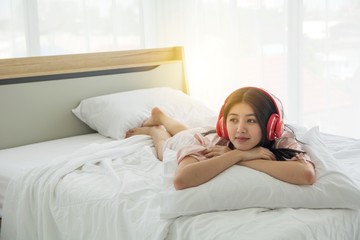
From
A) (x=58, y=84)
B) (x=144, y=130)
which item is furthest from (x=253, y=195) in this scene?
(x=58, y=84)

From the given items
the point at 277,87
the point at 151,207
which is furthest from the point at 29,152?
the point at 277,87

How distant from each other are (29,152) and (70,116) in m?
0.44

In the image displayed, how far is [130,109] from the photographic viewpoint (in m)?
2.90

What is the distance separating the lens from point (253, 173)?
167 centimetres

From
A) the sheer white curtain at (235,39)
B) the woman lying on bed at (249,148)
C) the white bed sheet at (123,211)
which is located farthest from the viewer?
the sheer white curtain at (235,39)

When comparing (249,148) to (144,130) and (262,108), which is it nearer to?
(262,108)

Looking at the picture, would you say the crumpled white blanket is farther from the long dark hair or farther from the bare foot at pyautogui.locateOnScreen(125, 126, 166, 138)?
the long dark hair

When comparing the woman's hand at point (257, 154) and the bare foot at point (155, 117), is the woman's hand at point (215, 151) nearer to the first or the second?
the woman's hand at point (257, 154)

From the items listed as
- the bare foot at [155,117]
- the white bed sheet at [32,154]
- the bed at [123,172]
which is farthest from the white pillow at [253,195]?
the bare foot at [155,117]

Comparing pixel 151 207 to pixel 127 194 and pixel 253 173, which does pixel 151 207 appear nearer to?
pixel 127 194

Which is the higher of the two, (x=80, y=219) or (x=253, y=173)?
(x=253, y=173)

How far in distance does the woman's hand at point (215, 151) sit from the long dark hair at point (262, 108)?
0.11 meters

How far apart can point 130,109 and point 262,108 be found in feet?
4.00

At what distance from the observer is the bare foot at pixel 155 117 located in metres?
2.72
